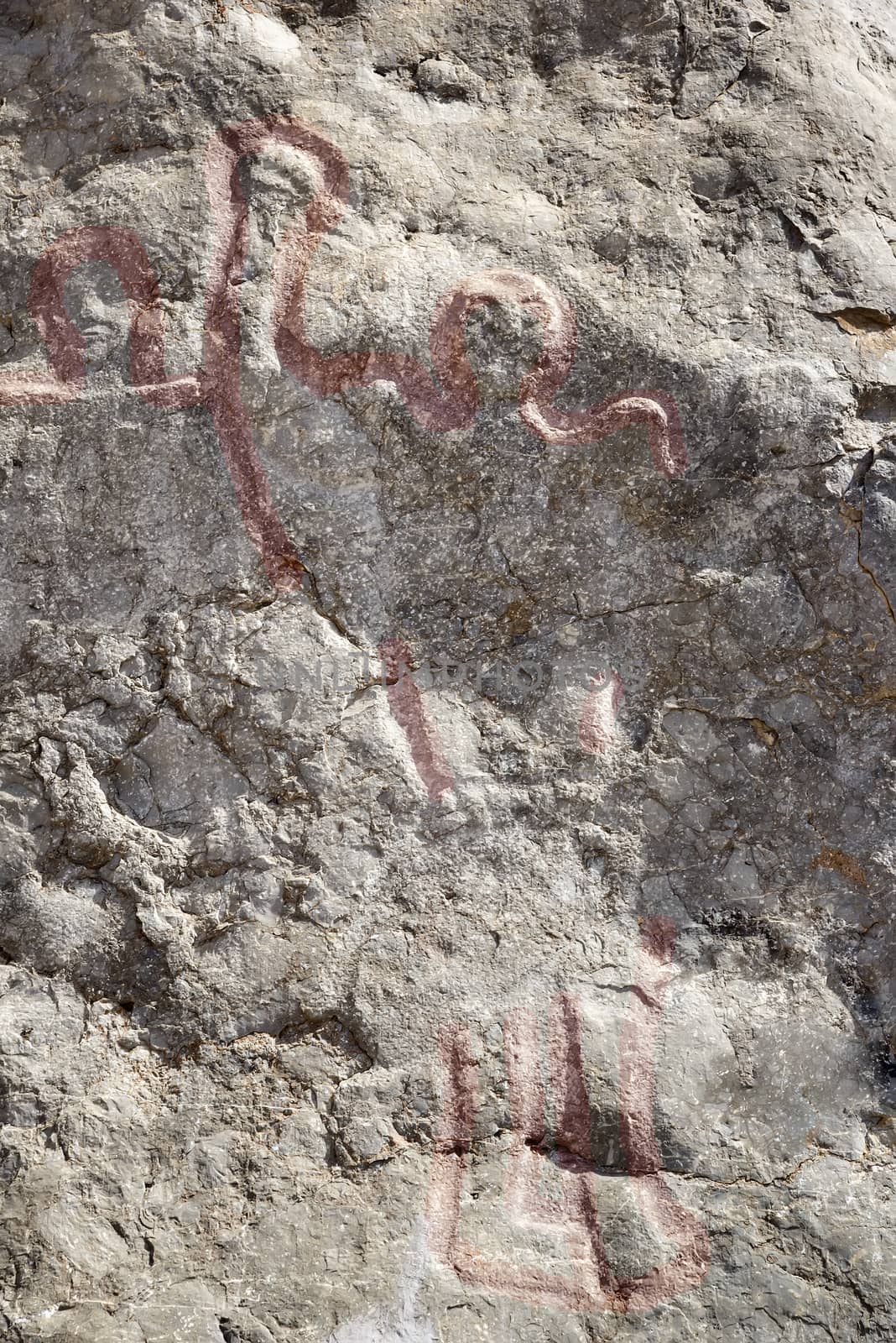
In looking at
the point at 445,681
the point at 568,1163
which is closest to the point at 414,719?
the point at 445,681

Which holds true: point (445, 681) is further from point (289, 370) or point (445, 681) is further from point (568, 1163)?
point (568, 1163)

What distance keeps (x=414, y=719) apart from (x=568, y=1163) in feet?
2.51

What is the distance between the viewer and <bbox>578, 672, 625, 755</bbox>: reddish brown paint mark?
1.91 meters

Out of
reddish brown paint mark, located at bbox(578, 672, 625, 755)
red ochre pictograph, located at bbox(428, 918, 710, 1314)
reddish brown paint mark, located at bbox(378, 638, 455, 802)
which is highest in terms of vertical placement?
reddish brown paint mark, located at bbox(578, 672, 625, 755)

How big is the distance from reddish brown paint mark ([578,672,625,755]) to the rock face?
12 mm

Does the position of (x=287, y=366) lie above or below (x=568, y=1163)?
above

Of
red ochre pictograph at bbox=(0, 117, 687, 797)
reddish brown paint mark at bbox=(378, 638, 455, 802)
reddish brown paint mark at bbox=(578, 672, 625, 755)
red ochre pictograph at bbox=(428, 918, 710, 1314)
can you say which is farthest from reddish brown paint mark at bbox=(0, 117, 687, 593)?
red ochre pictograph at bbox=(428, 918, 710, 1314)

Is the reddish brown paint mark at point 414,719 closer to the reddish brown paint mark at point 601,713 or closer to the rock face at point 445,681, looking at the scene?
the rock face at point 445,681

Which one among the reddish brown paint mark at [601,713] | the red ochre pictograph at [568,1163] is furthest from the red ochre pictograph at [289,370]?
the red ochre pictograph at [568,1163]

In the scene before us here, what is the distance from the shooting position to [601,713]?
1.91m

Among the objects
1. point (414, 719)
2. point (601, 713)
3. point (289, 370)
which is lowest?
point (414, 719)

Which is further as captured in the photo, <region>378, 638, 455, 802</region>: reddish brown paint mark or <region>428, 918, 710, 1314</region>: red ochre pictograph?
<region>378, 638, 455, 802</region>: reddish brown paint mark

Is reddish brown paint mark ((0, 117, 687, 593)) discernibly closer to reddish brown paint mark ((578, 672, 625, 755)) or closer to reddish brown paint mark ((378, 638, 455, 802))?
reddish brown paint mark ((378, 638, 455, 802))

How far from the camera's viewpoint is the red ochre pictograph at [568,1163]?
67.3 inches
